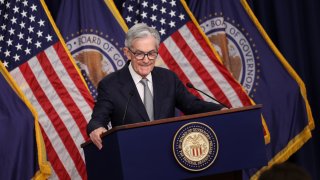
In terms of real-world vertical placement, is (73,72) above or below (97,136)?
above

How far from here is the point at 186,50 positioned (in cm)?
Answer: 594

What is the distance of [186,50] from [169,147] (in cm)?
290

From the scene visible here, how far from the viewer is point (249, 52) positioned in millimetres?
6309

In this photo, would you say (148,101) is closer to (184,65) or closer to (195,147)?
(195,147)

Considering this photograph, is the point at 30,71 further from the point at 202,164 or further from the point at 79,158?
the point at 202,164

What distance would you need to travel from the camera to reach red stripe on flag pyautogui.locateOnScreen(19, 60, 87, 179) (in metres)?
5.32

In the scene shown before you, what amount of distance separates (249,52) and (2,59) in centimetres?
247

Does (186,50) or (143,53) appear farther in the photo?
(186,50)

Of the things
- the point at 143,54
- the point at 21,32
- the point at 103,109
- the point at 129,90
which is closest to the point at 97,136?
the point at 103,109

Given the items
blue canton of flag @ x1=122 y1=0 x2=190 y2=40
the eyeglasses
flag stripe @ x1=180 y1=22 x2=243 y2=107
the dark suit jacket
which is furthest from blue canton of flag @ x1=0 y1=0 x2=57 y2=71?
the eyeglasses

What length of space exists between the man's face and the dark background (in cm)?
312

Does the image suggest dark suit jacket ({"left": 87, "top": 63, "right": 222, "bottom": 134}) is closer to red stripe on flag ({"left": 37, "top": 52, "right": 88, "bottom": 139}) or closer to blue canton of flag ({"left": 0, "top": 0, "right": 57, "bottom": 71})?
red stripe on flag ({"left": 37, "top": 52, "right": 88, "bottom": 139})

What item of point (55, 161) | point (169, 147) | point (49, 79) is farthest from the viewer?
point (49, 79)

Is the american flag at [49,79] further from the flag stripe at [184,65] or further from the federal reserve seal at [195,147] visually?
the federal reserve seal at [195,147]
